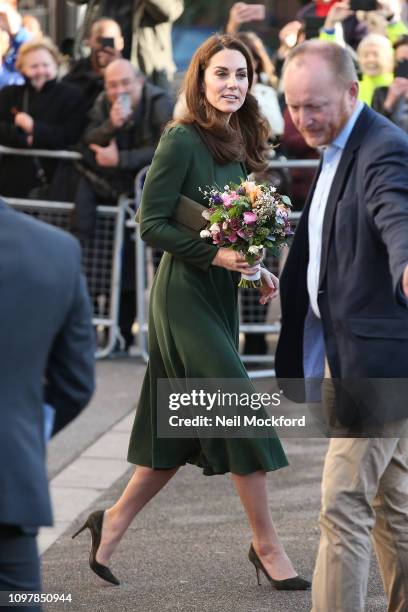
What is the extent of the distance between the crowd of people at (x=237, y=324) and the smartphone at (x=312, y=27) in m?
5.35

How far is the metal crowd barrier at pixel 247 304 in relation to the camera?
34.6ft

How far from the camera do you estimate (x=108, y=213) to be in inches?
432

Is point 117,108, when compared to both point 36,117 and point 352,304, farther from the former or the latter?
point 352,304

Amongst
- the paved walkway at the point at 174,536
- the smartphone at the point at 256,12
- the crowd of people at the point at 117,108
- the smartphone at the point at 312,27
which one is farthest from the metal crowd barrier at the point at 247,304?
the smartphone at the point at 256,12

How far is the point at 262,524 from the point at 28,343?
260 cm

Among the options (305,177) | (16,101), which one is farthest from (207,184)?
(16,101)

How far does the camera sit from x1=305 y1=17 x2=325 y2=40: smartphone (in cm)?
1112

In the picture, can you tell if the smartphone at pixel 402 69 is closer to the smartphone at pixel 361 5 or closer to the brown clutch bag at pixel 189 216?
the smartphone at pixel 361 5

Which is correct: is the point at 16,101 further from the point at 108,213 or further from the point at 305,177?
the point at 305,177

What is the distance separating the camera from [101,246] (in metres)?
11.1

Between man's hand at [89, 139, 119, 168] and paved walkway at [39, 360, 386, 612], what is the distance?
2.62 m

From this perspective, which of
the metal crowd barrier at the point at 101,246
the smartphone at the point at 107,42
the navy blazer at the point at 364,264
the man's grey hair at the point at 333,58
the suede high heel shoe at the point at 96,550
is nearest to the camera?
the navy blazer at the point at 364,264

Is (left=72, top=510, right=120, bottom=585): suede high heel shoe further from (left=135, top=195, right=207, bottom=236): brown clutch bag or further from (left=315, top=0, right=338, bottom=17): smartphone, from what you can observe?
(left=315, top=0, right=338, bottom=17): smartphone

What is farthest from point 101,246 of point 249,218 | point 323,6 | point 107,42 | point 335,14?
point 249,218
